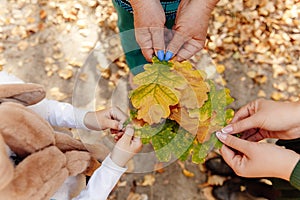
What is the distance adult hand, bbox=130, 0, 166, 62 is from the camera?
3.42ft

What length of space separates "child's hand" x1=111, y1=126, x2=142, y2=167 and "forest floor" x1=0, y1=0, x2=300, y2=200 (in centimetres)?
50

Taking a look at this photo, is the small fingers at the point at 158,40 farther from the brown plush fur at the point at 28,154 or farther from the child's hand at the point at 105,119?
the brown plush fur at the point at 28,154

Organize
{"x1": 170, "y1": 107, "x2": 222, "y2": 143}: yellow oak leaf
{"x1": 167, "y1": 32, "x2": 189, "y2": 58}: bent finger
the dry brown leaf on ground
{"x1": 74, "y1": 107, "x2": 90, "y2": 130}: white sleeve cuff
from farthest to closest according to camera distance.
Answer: the dry brown leaf on ground
{"x1": 74, "y1": 107, "x2": 90, "y2": 130}: white sleeve cuff
{"x1": 167, "y1": 32, "x2": 189, "y2": 58}: bent finger
{"x1": 170, "y1": 107, "x2": 222, "y2": 143}: yellow oak leaf

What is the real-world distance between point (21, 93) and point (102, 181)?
12.9 inches

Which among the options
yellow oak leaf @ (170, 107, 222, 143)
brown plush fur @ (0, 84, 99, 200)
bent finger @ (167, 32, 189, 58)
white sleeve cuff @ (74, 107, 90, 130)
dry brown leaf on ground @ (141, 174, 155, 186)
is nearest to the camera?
brown plush fur @ (0, 84, 99, 200)

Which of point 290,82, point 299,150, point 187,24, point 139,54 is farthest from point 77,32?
point 299,150

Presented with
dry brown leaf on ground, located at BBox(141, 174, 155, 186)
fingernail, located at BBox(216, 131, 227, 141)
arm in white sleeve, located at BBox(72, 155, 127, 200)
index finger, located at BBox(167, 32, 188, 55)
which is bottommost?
dry brown leaf on ground, located at BBox(141, 174, 155, 186)

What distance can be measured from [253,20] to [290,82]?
1.07 ft

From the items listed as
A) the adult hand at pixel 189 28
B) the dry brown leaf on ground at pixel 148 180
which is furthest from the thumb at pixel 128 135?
the dry brown leaf on ground at pixel 148 180

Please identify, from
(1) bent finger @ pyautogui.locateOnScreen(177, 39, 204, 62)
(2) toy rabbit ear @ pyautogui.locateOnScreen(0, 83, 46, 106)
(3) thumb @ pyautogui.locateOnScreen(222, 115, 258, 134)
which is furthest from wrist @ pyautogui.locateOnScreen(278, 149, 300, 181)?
(2) toy rabbit ear @ pyautogui.locateOnScreen(0, 83, 46, 106)

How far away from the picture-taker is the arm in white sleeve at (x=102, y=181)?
1091 mm

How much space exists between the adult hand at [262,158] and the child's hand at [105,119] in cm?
26

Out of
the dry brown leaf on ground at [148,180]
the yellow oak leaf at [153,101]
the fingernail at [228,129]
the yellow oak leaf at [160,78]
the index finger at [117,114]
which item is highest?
the yellow oak leaf at [160,78]

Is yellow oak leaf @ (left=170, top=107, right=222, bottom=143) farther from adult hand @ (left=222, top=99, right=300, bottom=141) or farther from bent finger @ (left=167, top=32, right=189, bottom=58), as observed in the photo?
bent finger @ (left=167, top=32, right=189, bottom=58)
